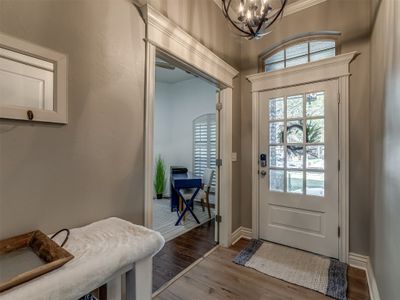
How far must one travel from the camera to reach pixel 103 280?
803 millimetres

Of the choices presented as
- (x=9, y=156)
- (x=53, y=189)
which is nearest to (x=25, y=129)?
(x=9, y=156)

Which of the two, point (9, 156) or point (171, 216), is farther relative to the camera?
point (171, 216)

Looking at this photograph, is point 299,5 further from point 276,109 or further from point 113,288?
point 113,288

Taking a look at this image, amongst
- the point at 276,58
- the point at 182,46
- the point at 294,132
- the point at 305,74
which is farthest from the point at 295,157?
the point at 182,46

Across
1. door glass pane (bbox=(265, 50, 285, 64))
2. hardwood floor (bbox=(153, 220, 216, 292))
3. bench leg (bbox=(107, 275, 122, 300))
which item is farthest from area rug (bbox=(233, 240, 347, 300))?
door glass pane (bbox=(265, 50, 285, 64))

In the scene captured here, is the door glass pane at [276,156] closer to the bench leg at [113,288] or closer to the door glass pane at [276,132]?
the door glass pane at [276,132]

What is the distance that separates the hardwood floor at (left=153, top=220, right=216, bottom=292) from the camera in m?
2.01

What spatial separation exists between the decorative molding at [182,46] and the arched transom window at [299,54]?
656 mm

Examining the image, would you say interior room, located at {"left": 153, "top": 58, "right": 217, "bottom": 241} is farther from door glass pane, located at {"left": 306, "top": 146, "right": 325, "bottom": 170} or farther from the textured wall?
the textured wall

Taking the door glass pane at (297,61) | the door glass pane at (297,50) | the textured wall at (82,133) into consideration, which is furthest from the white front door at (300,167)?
the textured wall at (82,133)

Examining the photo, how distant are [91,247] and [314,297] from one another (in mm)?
1838

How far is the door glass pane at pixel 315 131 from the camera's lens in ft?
7.68

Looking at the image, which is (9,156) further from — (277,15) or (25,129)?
(277,15)

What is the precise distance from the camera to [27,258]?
0.81 meters
